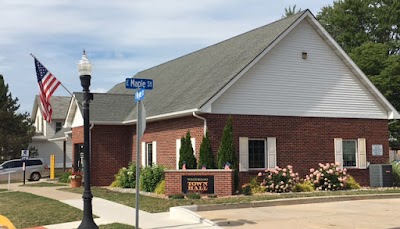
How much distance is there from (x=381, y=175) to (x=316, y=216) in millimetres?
9607

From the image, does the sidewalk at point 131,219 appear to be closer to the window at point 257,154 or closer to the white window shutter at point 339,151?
the window at point 257,154

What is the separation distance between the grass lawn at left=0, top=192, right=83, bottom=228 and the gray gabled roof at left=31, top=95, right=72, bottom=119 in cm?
3142

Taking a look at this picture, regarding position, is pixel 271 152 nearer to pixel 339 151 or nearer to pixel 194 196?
pixel 339 151

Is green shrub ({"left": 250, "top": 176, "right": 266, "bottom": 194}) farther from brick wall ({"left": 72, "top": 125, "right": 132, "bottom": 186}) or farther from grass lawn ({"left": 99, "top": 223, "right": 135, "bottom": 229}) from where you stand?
brick wall ({"left": 72, "top": 125, "right": 132, "bottom": 186})

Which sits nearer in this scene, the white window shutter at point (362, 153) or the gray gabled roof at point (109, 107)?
the white window shutter at point (362, 153)

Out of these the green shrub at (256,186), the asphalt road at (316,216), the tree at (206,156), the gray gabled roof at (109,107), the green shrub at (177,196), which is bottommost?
the asphalt road at (316,216)

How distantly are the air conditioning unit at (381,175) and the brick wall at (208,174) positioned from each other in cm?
765

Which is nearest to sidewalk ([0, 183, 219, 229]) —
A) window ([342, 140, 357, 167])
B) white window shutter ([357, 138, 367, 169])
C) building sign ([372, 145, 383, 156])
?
window ([342, 140, 357, 167])

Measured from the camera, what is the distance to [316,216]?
1366cm

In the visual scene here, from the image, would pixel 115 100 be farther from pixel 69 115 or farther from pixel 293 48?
pixel 293 48

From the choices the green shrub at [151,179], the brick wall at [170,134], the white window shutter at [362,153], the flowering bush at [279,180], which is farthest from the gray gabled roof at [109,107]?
the white window shutter at [362,153]

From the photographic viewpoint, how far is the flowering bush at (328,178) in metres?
20.6

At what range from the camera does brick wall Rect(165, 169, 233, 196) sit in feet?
59.5

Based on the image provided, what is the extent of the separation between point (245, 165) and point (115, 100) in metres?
10.1
